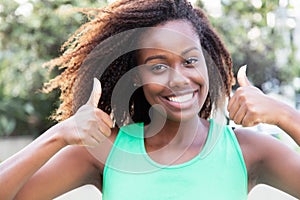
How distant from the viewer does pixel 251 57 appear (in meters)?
7.80

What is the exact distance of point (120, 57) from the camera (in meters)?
2.05

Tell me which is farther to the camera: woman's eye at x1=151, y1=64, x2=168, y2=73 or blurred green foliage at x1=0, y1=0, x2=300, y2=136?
blurred green foliage at x1=0, y1=0, x2=300, y2=136

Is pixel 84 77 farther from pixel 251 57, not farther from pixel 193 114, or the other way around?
pixel 251 57

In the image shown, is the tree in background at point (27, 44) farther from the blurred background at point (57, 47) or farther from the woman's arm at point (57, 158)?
the woman's arm at point (57, 158)

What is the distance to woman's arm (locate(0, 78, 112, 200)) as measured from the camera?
1.77 m

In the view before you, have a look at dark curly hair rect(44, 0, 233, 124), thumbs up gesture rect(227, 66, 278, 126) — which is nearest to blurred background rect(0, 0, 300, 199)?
dark curly hair rect(44, 0, 233, 124)

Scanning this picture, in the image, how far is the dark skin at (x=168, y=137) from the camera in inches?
69.4

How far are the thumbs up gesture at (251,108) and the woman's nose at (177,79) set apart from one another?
5.7 inches

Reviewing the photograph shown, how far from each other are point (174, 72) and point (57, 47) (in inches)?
225

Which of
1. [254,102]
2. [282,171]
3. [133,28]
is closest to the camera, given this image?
[254,102]

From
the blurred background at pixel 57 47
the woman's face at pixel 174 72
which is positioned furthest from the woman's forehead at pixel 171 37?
the blurred background at pixel 57 47

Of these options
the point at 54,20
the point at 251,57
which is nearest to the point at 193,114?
the point at 54,20

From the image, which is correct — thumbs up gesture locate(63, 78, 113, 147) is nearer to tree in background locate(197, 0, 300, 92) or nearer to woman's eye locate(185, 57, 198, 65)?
woman's eye locate(185, 57, 198, 65)

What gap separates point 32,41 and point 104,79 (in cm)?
542
